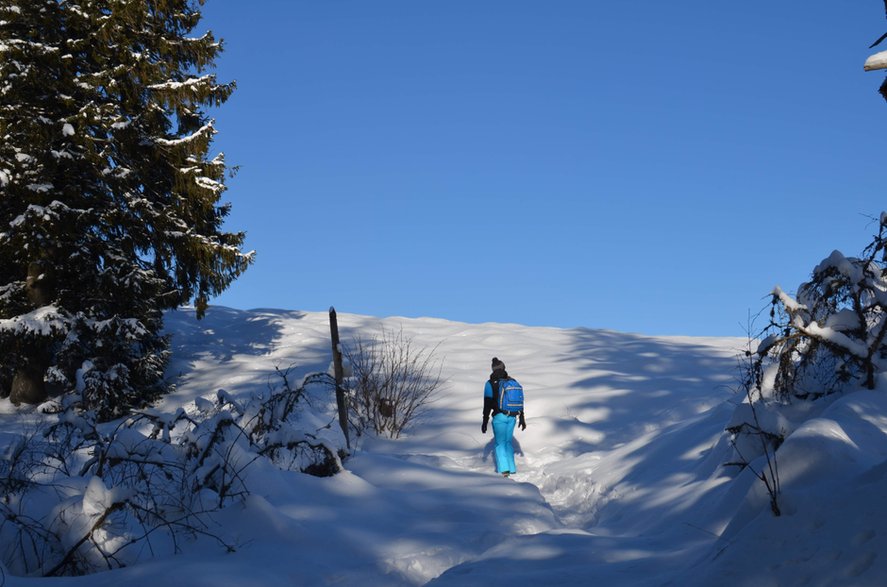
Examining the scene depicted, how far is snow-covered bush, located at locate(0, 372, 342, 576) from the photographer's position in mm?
4309

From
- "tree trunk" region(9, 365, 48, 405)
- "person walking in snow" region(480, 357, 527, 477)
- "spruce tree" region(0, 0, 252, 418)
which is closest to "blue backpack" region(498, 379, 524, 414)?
"person walking in snow" region(480, 357, 527, 477)

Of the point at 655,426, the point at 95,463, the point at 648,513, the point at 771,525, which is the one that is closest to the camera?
the point at 771,525

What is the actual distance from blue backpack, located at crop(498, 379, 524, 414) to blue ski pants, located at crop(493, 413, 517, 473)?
127 millimetres

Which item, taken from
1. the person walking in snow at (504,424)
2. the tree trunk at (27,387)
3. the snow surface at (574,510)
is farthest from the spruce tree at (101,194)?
the person walking in snow at (504,424)

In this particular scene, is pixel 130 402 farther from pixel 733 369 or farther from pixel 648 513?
pixel 733 369

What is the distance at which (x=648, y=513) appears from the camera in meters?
7.50

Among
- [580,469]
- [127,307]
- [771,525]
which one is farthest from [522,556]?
[127,307]

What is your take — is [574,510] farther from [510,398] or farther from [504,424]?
[510,398]

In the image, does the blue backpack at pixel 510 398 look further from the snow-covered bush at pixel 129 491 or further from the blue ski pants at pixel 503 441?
the snow-covered bush at pixel 129 491

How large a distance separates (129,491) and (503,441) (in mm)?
7175

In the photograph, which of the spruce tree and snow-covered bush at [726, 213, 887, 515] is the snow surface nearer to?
snow-covered bush at [726, 213, 887, 515]

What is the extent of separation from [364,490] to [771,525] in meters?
3.84

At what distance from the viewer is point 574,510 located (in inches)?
369

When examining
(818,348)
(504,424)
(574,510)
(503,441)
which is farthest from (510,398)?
(818,348)
